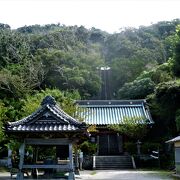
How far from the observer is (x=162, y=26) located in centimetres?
7631

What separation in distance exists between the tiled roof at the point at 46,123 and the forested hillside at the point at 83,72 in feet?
35.8

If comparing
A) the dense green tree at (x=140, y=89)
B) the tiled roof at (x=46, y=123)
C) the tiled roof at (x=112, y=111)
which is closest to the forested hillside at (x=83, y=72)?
the dense green tree at (x=140, y=89)

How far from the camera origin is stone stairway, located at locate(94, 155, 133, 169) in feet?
98.3

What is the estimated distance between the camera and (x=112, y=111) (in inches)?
1506

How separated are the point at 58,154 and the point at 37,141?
4.07 meters

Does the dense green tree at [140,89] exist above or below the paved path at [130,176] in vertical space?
above

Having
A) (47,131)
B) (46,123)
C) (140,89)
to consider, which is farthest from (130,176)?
(140,89)

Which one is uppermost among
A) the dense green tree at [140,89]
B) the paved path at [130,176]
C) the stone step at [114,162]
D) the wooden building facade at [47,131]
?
the dense green tree at [140,89]

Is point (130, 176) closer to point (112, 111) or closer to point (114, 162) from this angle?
point (114, 162)

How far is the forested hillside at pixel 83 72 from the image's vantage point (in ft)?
108

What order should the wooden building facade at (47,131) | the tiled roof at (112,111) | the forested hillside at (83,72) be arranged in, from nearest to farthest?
the wooden building facade at (47,131)
the forested hillside at (83,72)
the tiled roof at (112,111)

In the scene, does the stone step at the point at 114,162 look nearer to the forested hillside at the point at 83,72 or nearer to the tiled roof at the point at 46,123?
the forested hillside at the point at 83,72

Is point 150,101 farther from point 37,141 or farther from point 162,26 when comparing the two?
point 162,26

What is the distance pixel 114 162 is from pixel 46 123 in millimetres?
15932
